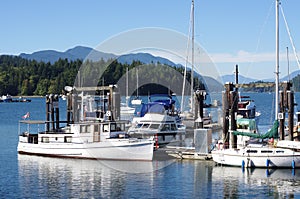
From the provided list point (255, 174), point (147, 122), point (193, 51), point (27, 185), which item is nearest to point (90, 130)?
point (147, 122)

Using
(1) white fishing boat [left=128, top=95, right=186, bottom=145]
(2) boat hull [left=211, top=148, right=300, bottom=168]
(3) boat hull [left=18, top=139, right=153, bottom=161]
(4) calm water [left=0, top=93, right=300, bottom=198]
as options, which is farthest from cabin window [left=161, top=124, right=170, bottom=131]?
(2) boat hull [left=211, top=148, right=300, bottom=168]

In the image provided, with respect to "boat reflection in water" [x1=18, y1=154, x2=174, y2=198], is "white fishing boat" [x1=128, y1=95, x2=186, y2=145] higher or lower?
higher

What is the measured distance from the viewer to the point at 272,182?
3662cm

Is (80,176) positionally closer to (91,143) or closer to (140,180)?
(140,180)

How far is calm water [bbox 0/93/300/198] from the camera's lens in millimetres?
34094

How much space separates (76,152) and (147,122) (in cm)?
877

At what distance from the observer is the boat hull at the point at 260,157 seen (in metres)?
39.8

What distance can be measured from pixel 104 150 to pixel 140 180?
30.3ft

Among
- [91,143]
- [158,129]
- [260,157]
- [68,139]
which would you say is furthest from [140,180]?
[158,129]

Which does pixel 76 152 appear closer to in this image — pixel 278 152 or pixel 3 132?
pixel 278 152

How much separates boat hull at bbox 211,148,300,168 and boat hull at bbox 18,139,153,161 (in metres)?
6.68

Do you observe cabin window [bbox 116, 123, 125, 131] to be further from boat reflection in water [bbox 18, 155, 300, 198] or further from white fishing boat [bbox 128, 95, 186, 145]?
boat reflection in water [bbox 18, 155, 300, 198]

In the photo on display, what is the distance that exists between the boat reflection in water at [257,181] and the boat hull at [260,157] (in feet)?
1.26

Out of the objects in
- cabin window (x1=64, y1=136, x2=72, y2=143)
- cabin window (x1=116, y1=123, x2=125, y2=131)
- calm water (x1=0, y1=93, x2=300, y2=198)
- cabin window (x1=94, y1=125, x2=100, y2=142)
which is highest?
cabin window (x1=116, y1=123, x2=125, y2=131)
